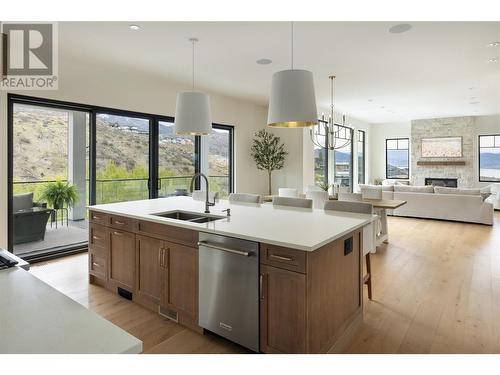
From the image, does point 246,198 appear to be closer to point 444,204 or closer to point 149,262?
point 149,262

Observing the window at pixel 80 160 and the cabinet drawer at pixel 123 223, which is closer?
the cabinet drawer at pixel 123 223

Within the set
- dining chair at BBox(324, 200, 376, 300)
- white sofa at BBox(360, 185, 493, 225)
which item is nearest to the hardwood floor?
dining chair at BBox(324, 200, 376, 300)

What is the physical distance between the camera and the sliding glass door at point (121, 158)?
5027 millimetres

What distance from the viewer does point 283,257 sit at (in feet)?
6.64

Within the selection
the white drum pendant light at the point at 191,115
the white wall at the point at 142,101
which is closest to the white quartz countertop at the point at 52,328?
the white drum pendant light at the point at 191,115

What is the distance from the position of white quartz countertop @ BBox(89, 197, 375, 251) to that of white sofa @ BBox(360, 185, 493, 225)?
426 cm

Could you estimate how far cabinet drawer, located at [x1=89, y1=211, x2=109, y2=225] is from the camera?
3.32 meters

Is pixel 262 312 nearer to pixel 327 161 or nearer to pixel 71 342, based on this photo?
pixel 71 342

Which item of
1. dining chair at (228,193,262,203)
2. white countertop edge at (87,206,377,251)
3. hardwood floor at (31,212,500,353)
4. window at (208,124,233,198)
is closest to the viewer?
white countertop edge at (87,206,377,251)

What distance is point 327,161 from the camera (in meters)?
9.62

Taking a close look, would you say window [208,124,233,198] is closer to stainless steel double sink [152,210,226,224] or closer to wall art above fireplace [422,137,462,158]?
stainless steel double sink [152,210,226,224]

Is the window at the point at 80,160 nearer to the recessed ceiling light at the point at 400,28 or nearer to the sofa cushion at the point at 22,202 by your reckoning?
the sofa cushion at the point at 22,202
